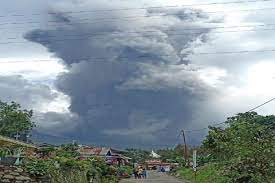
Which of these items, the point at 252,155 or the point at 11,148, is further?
the point at 11,148

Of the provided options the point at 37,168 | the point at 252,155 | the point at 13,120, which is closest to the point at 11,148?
the point at 37,168

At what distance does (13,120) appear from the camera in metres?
76.4

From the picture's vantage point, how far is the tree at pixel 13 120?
75.2m

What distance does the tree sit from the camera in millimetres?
75188

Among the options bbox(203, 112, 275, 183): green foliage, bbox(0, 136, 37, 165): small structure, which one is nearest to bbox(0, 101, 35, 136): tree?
bbox(0, 136, 37, 165): small structure

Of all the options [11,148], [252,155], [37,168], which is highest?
[11,148]

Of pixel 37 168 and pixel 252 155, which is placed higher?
pixel 252 155

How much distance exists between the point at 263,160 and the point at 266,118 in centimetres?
5087

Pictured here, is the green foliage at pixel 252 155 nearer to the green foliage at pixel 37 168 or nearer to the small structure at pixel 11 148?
the green foliage at pixel 37 168

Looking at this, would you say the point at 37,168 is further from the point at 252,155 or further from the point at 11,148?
the point at 11,148

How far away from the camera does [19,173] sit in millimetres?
19141

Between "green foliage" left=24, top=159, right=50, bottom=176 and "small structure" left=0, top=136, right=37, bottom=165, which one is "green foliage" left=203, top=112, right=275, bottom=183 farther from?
"small structure" left=0, top=136, right=37, bottom=165

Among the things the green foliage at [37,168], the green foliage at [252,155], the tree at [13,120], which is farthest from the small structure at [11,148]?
the tree at [13,120]

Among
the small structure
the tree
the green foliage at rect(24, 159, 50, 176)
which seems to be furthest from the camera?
the tree
